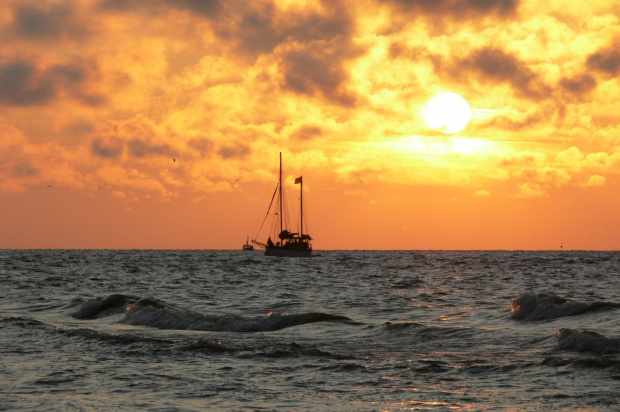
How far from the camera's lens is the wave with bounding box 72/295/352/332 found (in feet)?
87.4

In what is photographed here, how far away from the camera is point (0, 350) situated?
20.1 m

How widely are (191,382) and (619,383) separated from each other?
9.02 m

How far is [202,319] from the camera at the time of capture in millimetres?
28156

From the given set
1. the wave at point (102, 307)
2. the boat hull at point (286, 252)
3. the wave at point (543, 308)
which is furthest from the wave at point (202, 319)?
the boat hull at point (286, 252)

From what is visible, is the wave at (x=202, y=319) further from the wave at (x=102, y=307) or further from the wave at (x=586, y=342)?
the wave at (x=586, y=342)

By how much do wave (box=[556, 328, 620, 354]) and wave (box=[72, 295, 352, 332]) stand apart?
987 cm

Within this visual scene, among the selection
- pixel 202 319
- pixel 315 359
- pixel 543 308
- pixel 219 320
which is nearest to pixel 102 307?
pixel 202 319

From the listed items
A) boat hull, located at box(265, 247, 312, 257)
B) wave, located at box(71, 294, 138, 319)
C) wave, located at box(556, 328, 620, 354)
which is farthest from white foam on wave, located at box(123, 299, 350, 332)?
boat hull, located at box(265, 247, 312, 257)

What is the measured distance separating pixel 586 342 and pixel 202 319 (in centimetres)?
1508

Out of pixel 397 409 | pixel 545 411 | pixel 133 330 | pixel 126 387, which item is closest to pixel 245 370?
pixel 126 387

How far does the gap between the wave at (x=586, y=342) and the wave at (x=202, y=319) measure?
9868 mm

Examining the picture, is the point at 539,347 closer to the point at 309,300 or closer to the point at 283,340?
the point at 283,340

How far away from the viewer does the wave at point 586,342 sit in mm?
18266

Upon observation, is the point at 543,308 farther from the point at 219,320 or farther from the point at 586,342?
the point at 219,320
